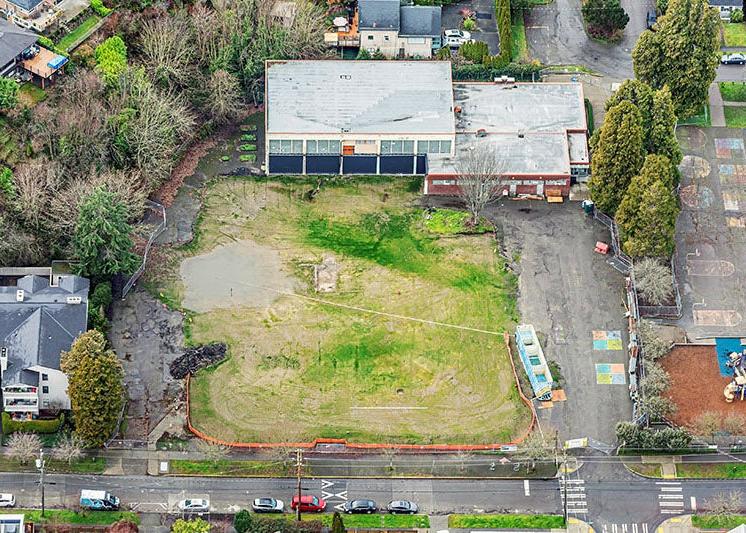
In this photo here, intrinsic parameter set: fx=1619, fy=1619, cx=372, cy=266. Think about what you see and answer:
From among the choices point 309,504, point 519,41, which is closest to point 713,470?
point 309,504

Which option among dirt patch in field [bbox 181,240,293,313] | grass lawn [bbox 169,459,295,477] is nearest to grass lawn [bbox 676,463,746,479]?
grass lawn [bbox 169,459,295,477]

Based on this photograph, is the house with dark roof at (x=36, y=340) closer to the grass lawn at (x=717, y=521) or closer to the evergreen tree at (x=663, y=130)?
the grass lawn at (x=717, y=521)

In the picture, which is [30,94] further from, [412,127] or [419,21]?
[419,21]

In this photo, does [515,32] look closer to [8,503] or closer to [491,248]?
[491,248]

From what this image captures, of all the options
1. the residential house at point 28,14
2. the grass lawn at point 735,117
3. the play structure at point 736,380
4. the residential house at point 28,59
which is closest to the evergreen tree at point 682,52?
the grass lawn at point 735,117

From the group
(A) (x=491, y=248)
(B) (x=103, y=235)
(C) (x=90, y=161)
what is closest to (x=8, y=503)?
(B) (x=103, y=235)

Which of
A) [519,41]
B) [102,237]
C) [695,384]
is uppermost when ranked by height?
[519,41]

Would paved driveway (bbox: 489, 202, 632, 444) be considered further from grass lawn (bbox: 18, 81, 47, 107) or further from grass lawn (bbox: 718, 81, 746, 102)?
grass lawn (bbox: 18, 81, 47, 107)
